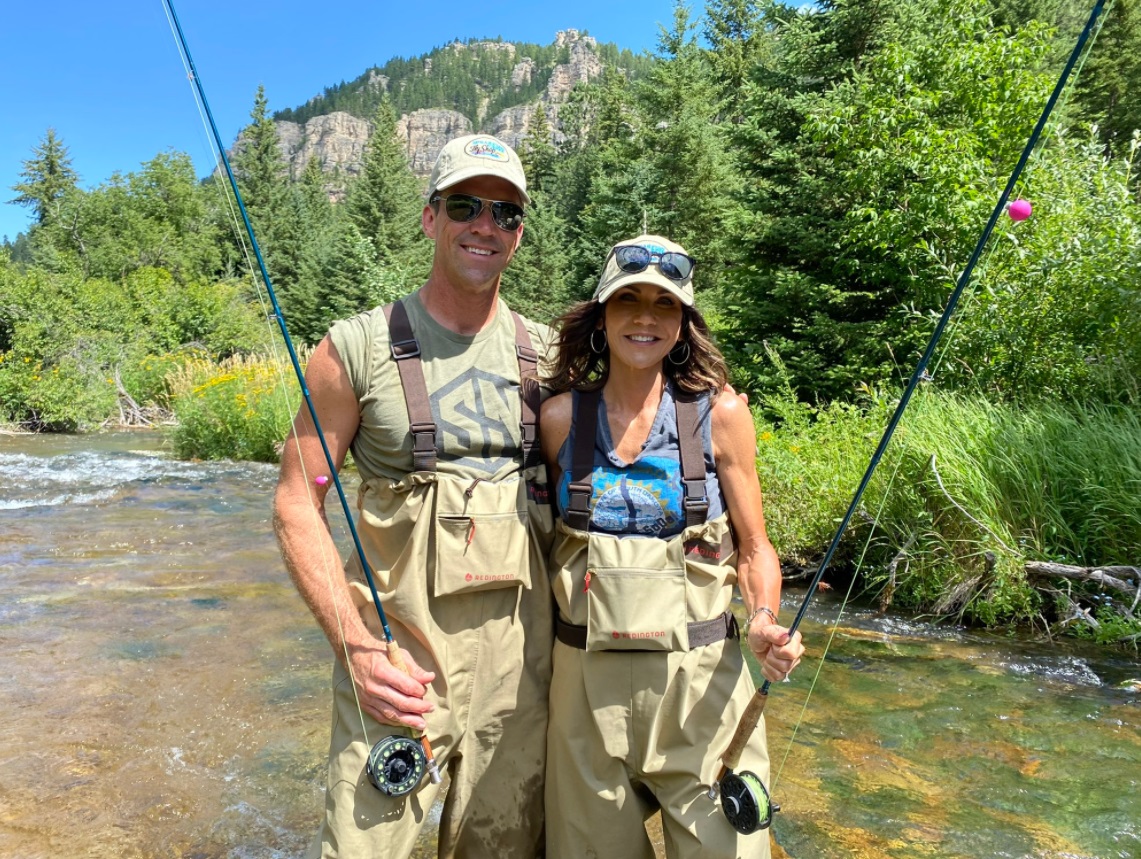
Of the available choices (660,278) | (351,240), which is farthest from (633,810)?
(351,240)

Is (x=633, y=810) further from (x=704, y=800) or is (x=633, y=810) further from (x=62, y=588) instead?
(x=62, y=588)

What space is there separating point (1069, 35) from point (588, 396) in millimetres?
35656

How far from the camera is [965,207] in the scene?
27.4 feet

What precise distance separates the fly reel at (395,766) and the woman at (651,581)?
39cm

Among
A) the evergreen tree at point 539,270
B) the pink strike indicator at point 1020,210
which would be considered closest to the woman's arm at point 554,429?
the pink strike indicator at point 1020,210

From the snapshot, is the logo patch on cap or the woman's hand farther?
the logo patch on cap

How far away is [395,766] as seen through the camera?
2154 mm

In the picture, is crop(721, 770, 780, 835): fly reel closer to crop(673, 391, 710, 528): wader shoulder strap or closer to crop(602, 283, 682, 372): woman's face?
crop(673, 391, 710, 528): wader shoulder strap

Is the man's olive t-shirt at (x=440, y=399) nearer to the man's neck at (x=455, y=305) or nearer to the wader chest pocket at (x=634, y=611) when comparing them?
the man's neck at (x=455, y=305)

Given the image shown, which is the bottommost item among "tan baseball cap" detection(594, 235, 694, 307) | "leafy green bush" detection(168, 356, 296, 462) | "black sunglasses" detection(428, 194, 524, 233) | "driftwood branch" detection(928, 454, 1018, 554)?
"leafy green bush" detection(168, 356, 296, 462)

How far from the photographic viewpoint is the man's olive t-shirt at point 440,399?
232cm

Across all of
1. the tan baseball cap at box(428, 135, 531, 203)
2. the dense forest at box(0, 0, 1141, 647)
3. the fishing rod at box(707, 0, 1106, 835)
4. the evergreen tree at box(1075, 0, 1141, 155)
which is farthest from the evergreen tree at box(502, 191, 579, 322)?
the fishing rod at box(707, 0, 1106, 835)

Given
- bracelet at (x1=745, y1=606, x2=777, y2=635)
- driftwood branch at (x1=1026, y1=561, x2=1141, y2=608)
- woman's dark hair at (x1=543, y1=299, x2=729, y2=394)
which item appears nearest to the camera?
bracelet at (x1=745, y1=606, x2=777, y2=635)

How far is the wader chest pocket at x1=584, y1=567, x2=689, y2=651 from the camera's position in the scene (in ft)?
7.14
